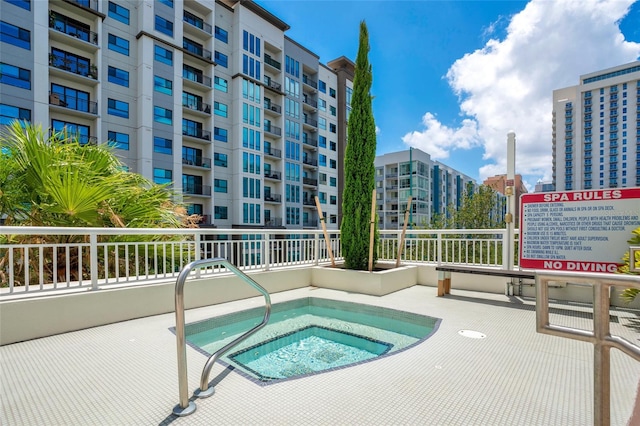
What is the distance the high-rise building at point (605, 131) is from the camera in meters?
63.6

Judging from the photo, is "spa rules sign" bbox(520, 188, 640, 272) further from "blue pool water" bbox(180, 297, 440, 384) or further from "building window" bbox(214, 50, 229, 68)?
"building window" bbox(214, 50, 229, 68)

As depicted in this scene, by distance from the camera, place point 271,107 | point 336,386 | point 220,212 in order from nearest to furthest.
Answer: point 336,386 → point 220,212 → point 271,107

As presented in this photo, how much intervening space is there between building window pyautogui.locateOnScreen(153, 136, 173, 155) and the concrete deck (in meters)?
19.3

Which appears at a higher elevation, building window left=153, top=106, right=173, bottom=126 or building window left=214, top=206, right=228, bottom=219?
building window left=153, top=106, right=173, bottom=126

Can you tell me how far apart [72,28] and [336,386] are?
2446 centimetres

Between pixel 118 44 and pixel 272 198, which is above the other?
pixel 118 44

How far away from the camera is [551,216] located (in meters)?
4.88

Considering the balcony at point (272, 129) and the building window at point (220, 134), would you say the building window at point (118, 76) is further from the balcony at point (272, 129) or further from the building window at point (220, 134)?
the balcony at point (272, 129)

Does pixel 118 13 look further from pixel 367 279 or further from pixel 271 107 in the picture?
pixel 367 279

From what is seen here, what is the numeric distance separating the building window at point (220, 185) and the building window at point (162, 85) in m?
6.86

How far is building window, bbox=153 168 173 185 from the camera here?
20.2 metres

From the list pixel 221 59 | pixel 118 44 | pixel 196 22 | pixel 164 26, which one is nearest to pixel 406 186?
pixel 221 59

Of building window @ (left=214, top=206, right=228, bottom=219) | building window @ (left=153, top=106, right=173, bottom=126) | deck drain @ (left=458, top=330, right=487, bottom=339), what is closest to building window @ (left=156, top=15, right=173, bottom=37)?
building window @ (left=153, top=106, right=173, bottom=126)

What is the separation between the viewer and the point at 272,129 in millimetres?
27891
